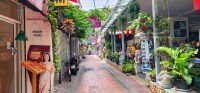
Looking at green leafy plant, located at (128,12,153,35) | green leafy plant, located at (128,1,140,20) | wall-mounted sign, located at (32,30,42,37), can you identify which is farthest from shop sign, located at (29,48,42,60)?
green leafy plant, located at (128,1,140,20)

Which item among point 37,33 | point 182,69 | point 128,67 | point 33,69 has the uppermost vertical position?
point 37,33

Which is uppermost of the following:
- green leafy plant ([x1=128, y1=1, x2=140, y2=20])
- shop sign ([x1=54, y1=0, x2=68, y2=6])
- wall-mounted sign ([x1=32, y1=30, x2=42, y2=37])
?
green leafy plant ([x1=128, y1=1, x2=140, y2=20])

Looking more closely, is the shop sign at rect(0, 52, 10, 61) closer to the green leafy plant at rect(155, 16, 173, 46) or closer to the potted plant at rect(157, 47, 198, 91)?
the potted plant at rect(157, 47, 198, 91)

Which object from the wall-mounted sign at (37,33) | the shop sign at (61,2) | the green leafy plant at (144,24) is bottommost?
the wall-mounted sign at (37,33)

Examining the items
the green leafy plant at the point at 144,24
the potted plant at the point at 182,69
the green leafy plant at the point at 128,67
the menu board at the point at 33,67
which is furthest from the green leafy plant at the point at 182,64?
the green leafy plant at the point at 128,67

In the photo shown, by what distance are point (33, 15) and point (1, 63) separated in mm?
1535

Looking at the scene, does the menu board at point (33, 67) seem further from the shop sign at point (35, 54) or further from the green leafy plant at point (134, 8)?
the green leafy plant at point (134, 8)

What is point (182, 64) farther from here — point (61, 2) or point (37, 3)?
point (61, 2)

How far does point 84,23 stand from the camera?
14.9m

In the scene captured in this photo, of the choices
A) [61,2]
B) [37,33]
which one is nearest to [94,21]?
[61,2]

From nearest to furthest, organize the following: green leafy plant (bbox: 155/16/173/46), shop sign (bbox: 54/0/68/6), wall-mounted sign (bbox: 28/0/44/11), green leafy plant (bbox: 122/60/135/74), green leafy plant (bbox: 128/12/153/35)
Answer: wall-mounted sign (bbox: 28/0/44/11), shop sign (bbox: 54/0/68/6), green leafy plant (bbox: 155/16/173/46), green leafy plant (bbox: 128/12/153/35), green leafy plant (bbox: 122/60/135/74)

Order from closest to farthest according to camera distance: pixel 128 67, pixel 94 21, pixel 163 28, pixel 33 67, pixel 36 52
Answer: pixel 33 67
pixel 36 52
pixel 163 28
pixel 128 67
pixel 94 21

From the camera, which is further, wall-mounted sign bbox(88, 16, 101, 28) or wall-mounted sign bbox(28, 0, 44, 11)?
wall-mounted sign bbox(88, 16, 101, 28)

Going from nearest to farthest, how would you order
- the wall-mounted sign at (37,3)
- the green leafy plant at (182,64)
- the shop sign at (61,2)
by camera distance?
the wall-mounted sign at (37,3), the green leafy plant at (182,64), the shop sign at (61,2)
